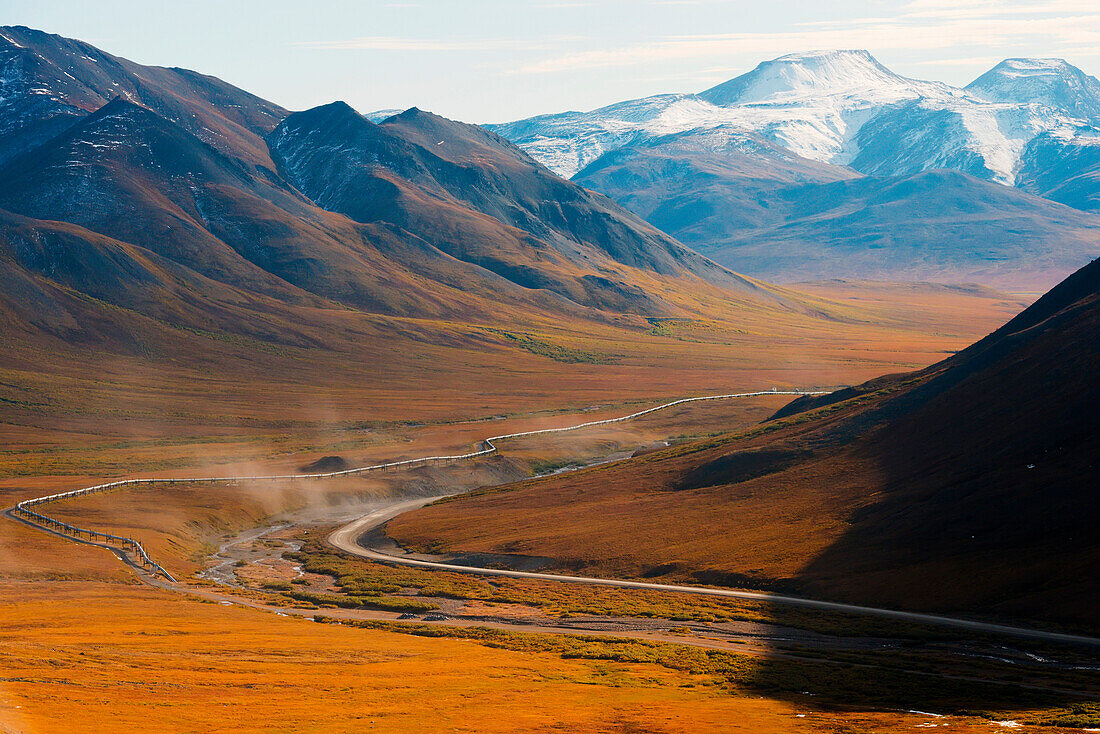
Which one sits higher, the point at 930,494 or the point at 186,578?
the point at 930,494

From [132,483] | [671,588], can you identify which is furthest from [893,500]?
[132,483]

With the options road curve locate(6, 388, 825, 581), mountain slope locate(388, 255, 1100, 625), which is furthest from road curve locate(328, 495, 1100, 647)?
road curve locate(6, 388, 825, 581)

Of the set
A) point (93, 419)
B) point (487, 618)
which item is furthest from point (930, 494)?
point (93, 419)

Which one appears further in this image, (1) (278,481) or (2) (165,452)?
(2) (165,452)

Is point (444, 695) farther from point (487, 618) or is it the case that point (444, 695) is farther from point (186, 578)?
point (186, 578)

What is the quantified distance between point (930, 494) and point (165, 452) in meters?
105

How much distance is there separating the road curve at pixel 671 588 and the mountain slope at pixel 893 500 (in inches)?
102

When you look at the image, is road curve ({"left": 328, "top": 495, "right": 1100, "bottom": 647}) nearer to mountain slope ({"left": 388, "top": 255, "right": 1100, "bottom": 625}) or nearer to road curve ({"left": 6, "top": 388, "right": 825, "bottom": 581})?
mountain slope ({"left": 388, "top": 255, "right": 1100, "bottom": 625})

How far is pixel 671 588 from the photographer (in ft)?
279

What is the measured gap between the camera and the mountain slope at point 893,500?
7712 centimetres

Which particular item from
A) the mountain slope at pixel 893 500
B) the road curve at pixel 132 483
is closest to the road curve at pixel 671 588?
the mountain slope at pixel 893 500

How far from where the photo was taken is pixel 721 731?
4400 cm

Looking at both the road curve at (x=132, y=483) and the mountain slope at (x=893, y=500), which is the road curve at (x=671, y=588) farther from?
the road curve at (x=132, y=483)

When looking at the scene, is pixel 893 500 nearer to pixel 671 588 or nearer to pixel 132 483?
pixel 671 588
